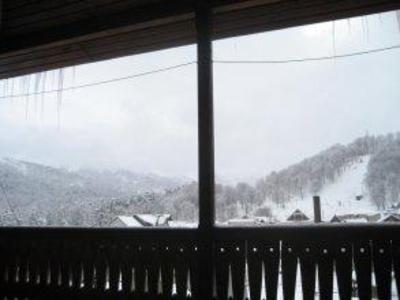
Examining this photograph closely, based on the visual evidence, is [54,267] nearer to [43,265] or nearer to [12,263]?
[43,265]

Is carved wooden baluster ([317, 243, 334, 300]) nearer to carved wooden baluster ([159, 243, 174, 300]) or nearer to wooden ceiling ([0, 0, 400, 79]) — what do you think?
carved wooden baluster ([159, 243, 174, 300])

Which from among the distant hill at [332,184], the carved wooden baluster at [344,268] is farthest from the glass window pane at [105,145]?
the carved wooden baluster at [344,268]

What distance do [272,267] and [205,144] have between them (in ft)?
3.37

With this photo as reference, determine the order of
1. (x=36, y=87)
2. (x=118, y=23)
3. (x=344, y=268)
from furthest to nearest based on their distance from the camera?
1. (x=36, y=87)
2. (x=118, y=23)
3. (x=344, y=268)

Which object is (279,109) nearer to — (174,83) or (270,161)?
(270,161)

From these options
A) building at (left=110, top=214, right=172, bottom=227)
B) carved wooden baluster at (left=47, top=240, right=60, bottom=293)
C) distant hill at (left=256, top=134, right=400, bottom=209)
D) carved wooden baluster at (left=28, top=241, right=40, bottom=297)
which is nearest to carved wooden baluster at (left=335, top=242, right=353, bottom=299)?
distant hill at (left=256, top=134, right=400, bottom=209)

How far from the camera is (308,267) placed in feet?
9.05

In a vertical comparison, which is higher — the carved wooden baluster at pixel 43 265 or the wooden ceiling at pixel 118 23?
the wooden ceiling at pixel 118 23

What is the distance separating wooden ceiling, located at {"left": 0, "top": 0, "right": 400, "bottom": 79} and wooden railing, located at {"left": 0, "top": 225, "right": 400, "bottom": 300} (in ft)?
5.53

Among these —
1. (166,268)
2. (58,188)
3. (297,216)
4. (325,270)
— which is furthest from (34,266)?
(325,270)

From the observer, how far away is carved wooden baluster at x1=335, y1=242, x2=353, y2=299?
8.67ft

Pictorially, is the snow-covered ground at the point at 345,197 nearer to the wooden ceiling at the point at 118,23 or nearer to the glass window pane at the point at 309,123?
the glass window pane at the point at 309,123

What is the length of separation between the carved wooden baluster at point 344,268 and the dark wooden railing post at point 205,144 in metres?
0.88

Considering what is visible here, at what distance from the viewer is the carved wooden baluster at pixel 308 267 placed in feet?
8.97
